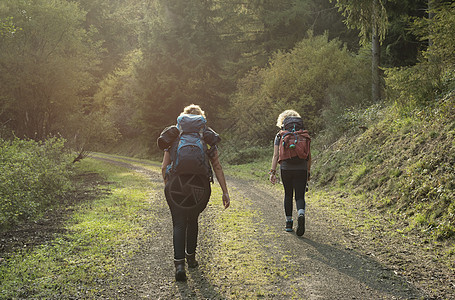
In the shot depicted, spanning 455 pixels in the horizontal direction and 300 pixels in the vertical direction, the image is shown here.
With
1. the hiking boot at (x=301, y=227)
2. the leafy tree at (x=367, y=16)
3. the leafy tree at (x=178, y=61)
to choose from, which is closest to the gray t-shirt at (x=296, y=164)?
the hiking boot at (x=301, y=227)

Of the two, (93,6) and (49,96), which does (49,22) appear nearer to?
(49,96)

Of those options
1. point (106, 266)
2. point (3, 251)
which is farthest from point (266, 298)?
point (3, 251)

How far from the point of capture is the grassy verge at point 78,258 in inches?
184

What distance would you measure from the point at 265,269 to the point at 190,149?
1868 millimetres

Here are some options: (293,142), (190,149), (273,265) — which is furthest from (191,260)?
(293,142)

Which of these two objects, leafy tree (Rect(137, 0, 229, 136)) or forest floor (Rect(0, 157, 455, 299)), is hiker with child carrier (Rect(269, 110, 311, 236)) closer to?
forest floor (Rect(0, 157, 455, 299))

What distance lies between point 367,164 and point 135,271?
7.94 m

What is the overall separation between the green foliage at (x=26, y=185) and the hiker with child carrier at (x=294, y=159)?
5.26 m

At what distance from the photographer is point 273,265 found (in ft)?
17.1

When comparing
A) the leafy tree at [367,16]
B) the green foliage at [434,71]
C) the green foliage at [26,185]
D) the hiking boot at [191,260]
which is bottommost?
the green foliage at [26,185]

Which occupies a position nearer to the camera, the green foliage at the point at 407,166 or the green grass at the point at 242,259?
the green grass at the point at 242,259

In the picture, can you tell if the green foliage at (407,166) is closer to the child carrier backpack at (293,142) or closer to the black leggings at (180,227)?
the child carrier backpack at (293,142)

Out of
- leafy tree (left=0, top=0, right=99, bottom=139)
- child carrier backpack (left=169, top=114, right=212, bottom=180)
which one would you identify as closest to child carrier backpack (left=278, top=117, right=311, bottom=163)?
child carrier backpack (left=169, top=114, right=212, bottom=180)

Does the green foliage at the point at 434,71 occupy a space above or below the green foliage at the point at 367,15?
below
